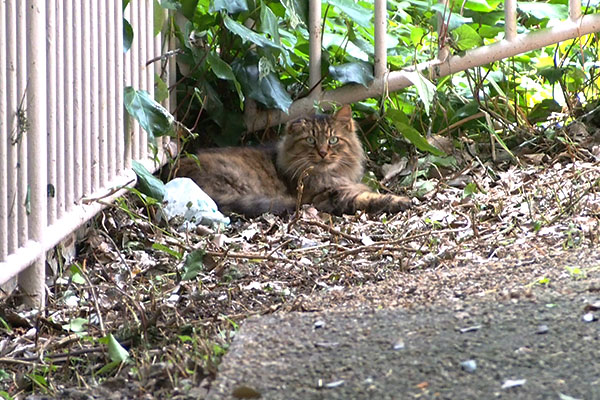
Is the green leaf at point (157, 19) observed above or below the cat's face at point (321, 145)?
above

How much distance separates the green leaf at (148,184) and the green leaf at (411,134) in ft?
4.60

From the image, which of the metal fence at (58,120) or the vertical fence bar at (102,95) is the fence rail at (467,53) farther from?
the vertical fence bar at (102,95)

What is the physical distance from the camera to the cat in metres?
4.23

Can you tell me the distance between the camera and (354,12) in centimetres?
449

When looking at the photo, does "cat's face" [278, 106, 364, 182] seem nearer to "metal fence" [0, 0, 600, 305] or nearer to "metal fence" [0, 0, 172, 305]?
"metal fence" [0, 0, 600, 305]

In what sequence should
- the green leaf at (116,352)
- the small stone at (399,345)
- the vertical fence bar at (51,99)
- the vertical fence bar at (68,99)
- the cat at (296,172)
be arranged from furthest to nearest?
the cat at (296,172)
the vertical fence bar at (68,99)
the vertical fence bar at (51,99)
the green leaf at (116,352)
the small stone at (399,345)

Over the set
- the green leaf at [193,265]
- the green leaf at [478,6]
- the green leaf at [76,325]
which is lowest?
the green leaf at [76,325]

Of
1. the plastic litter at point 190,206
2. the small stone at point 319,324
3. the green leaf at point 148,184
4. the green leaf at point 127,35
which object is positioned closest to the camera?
the small stone at point 319,324

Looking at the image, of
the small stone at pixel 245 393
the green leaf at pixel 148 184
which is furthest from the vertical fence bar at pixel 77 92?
the small stone at pixel 245 393

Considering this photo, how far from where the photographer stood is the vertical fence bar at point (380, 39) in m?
4.43

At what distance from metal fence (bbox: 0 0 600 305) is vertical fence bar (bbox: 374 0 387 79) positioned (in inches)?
42.8

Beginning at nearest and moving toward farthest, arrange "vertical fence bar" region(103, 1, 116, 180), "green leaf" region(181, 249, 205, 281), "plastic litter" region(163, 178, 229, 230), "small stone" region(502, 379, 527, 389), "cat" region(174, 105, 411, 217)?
1. "small stone" region(502, 379, 527, 389)
2. "green leaf" region(181, 249, 205, 281)
3. "vertical fence bar" region(103, 1, 116, 180)
4. "plastic litter" region(163, 178, 229, 230)
5. "cat" region(174, 105, 411, 217)

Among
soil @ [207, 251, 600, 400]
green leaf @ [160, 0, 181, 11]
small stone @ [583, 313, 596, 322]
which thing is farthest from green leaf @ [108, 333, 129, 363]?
green leaf @ [160, 0, 181, 11]

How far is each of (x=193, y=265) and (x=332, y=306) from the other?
2.62 feet
